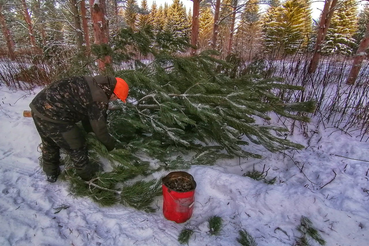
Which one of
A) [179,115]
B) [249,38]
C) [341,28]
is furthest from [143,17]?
[179,115]

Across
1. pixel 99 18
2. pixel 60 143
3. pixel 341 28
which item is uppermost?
pixel 341 28

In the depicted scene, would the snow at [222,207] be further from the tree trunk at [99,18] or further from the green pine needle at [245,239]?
the tree trunk at [99,18]

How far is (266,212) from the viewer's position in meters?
2.47

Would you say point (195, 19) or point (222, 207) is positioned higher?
point (195, 19)

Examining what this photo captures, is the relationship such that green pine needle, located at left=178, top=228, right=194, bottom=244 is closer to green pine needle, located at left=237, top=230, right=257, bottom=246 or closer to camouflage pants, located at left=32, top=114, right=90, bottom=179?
green pine needle, located at left=237, top=230, right=257, bottom=246

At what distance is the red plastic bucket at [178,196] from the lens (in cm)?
214

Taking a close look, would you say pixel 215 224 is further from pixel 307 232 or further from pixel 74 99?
pixel 74 99

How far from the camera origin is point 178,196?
2125mm

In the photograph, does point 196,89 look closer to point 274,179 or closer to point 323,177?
point 274,179

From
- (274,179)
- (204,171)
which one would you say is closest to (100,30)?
(204,171)

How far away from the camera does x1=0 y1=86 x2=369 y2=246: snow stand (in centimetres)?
210

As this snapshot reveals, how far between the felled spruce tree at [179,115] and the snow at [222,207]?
31cm

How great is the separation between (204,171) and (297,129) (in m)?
2.54

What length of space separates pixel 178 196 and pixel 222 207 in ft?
2.42
